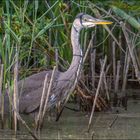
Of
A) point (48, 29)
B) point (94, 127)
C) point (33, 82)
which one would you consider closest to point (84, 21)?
point (48, 29)

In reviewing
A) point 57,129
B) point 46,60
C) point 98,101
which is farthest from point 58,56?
point 57,129

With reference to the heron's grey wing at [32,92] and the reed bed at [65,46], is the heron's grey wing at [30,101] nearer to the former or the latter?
the heron's grey wing at [32,92]

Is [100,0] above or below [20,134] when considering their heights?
above

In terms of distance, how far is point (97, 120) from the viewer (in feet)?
23.8

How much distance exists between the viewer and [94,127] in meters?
6.82

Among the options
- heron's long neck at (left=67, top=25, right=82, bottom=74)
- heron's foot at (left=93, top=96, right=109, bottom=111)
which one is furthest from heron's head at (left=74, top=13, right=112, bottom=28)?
heron's foot at (left=93, top=96, right=109, bottom=111)

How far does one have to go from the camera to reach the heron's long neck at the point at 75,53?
7.36 m

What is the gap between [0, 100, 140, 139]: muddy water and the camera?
636cm

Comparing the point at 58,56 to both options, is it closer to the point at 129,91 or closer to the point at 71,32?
the point at 71,32

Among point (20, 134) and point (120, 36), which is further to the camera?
point (120, 36)

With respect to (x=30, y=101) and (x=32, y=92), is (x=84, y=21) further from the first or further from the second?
(x=30, y=101)

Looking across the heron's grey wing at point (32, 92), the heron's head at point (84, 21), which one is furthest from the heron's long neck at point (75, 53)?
the heron's grey wing at point (32, 92)

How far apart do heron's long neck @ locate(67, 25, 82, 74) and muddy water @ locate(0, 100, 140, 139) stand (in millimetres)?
562

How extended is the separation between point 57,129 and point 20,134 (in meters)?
0.53
